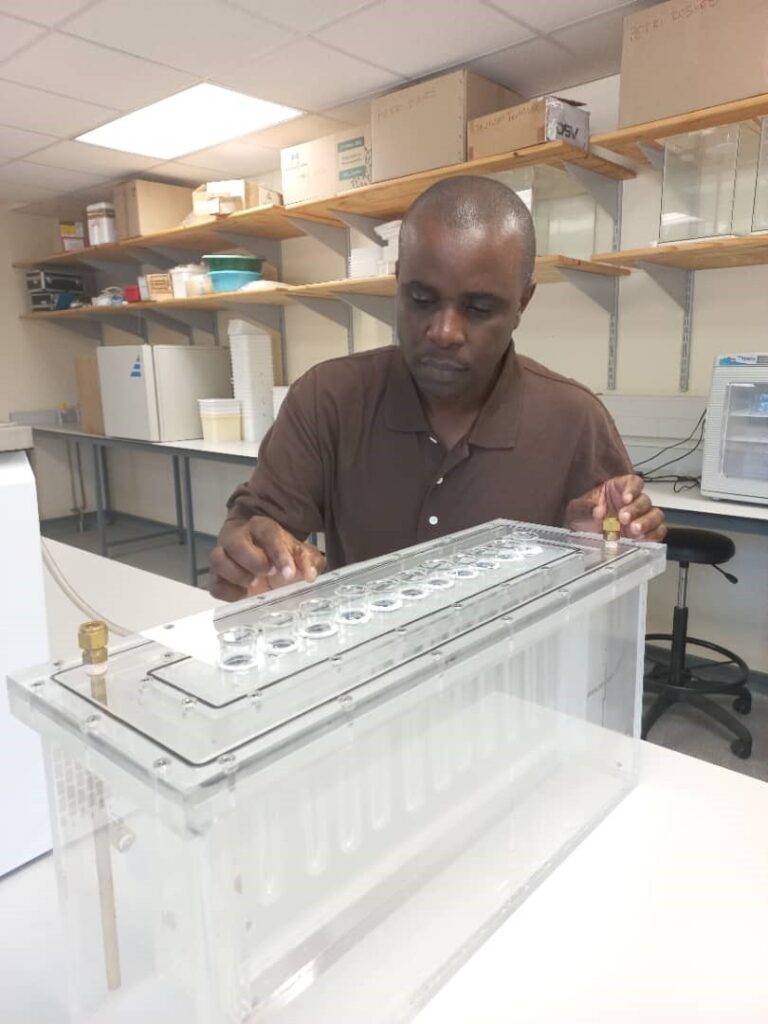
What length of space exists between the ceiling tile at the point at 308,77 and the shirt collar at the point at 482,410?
6.00ft

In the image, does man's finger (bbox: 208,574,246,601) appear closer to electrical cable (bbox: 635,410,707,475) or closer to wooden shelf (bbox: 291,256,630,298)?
wooden shelf (bbox: 291,256,630,298)

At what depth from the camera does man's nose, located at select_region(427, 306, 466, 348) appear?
1.02 m

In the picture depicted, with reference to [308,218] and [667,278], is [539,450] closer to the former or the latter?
[667,278]

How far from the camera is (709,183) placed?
238cm

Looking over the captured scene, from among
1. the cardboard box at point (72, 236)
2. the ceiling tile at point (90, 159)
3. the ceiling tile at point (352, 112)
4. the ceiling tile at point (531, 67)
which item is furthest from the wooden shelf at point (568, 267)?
the cardboard box at point (72, 236)

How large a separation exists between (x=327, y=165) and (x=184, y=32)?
0.81m

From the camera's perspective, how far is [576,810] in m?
0.70

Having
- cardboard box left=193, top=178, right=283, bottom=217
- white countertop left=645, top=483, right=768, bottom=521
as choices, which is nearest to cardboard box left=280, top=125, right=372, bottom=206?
cardboard box left=193, top=178, right=283, bottom=217

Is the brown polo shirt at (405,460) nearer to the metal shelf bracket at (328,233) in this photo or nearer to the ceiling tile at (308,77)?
the ceiling tile at (308,77)

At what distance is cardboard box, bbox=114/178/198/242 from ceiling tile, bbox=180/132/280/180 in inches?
8.9

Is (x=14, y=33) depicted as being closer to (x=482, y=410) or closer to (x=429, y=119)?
(x=429, y=119)

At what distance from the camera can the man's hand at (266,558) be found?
2.38 ft

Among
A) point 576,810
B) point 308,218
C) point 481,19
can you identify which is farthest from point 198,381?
point 576,810

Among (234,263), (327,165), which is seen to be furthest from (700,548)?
(234,263)
